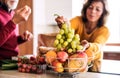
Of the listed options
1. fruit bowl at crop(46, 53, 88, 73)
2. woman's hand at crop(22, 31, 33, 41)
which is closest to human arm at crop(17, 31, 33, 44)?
woman's hand at crop(22, 31, 33, 41)

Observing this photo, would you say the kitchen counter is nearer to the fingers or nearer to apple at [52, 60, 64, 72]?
apple at [52, 60, 64, 72]

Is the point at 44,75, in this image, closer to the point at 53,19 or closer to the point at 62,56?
the point at 62,56

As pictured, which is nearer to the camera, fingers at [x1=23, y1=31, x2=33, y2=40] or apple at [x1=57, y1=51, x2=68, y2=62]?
apple at [x1=57, y1=51, x2=68, y2=62]

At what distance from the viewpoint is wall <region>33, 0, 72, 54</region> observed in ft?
4.29

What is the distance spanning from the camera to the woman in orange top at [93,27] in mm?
1220

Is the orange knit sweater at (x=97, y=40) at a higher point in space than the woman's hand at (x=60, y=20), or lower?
lower

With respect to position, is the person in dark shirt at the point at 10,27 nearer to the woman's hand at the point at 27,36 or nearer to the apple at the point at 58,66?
the woman's hand at the point at 27,36


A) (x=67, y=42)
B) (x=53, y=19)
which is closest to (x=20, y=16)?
(x=53, y=19)

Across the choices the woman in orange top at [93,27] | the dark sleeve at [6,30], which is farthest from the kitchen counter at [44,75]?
the dark sleeve at [6,30]

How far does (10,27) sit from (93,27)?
0.45 m

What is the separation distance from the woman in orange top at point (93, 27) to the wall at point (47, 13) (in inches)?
2.1

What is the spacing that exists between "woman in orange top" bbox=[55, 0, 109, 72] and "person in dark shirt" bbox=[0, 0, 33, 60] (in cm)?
22

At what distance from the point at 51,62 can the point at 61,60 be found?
0.06 m

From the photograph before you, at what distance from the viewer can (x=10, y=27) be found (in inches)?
48.6
